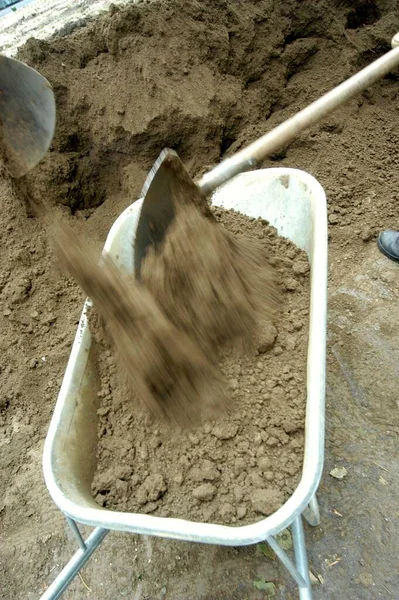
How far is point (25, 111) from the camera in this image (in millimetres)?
2090

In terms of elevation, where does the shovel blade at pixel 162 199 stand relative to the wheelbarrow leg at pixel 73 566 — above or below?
above

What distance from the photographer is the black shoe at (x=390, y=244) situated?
2782 mm

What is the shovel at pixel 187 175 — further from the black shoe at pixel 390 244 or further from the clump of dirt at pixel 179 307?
the black shoe at pixel 390 244

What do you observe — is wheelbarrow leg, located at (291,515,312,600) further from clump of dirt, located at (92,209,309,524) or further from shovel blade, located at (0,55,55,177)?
shovel blade, located at (0,55,55,177)

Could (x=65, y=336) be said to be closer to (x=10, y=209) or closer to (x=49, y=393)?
(x=49, y=393)

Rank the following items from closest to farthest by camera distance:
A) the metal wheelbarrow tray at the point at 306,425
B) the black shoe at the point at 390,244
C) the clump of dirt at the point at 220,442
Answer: the metal wheelbarrow tray at the point at 306,425 < the clump of dirt at the point at 220,442 < the black shoe at the point at 390,244

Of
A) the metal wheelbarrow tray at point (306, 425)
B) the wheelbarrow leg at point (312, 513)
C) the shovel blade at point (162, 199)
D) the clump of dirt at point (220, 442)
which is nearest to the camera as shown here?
the metal wheelbarrow tray at point (306, 425)

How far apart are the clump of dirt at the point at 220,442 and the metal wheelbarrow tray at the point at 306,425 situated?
0.08 meters

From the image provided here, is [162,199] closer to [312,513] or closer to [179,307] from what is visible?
[179,307]

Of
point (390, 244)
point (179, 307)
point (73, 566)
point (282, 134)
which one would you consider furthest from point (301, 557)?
point (390, 244)

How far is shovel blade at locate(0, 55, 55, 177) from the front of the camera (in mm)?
1990

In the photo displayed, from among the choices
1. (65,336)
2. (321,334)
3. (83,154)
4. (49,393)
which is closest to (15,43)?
(83,154)

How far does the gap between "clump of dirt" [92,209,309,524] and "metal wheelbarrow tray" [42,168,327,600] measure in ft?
0.26

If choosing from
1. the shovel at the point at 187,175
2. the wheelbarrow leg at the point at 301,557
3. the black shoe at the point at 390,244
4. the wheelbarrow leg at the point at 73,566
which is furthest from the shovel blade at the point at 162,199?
the black shoe at the point at 390,244
